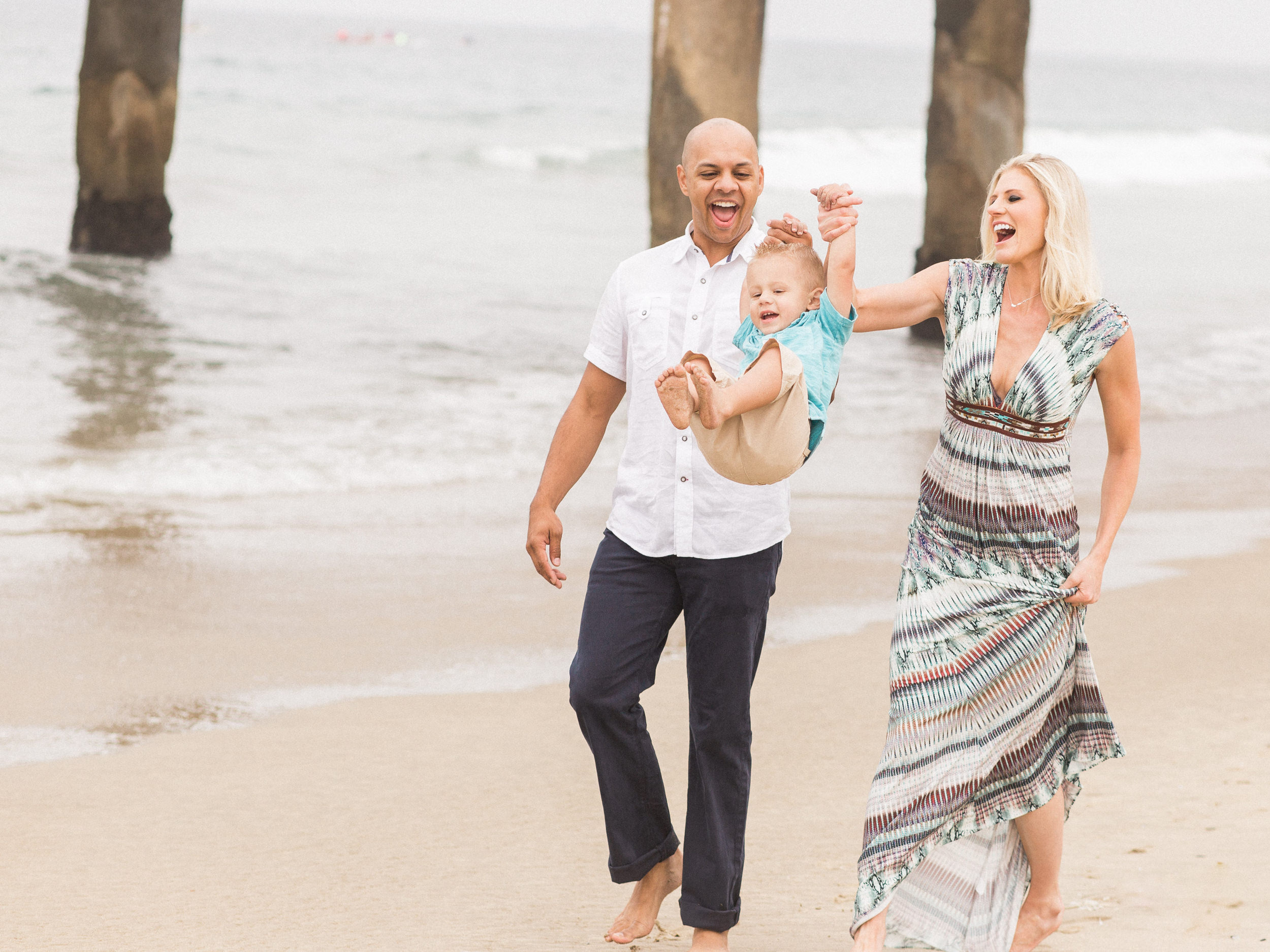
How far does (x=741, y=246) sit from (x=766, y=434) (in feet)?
2.09

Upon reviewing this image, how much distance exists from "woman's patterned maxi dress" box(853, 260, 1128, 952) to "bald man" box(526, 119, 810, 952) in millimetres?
317

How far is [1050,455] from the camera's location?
10.3 ft

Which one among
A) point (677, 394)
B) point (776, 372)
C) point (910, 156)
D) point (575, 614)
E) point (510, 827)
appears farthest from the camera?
point (910, 156)

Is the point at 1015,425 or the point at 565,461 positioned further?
the point at 565,461

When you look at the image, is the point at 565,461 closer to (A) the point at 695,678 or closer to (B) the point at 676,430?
(B) the point at 676,430

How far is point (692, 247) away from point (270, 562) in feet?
12.2

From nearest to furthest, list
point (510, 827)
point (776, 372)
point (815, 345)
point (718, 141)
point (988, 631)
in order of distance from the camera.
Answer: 1. point (776, 372)
2. point (815, 345)
3. point (718, 141)
4. point (988, 631)
5. point (510, 827)

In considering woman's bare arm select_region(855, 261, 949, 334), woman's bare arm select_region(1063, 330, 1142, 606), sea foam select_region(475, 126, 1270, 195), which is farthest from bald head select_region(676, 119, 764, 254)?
sea foam select_region(475, 126, 1270, 195)

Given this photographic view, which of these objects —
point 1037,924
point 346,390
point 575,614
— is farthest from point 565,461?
point 346,390

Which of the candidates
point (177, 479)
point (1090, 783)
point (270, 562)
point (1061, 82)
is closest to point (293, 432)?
point (177, 479)

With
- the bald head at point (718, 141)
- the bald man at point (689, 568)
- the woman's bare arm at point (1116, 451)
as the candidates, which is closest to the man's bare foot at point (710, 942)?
the bald man at point (689, 568)

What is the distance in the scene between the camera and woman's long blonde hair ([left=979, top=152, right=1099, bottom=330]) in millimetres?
3021

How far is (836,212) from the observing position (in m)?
2.85

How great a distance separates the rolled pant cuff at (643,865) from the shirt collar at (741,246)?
125cm
